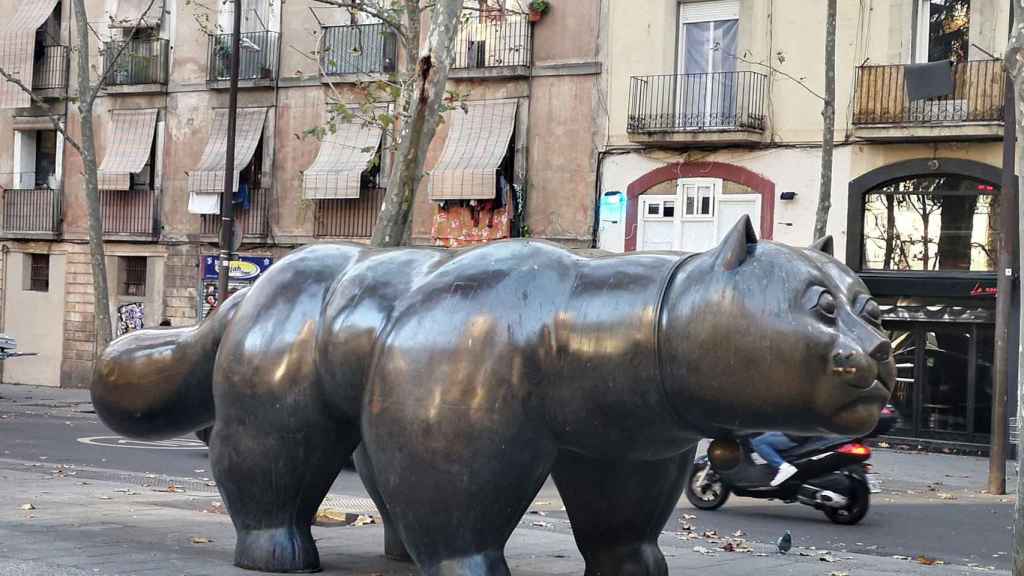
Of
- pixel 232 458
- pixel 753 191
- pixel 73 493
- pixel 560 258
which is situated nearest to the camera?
pixel 560 258

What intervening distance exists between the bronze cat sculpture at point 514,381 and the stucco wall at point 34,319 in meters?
26.7

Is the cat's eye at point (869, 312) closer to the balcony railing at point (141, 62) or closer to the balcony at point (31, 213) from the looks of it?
the balcony railing at point (141, 62)

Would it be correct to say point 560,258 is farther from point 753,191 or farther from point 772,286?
point 753,191

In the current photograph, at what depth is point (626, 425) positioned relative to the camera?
5625mm

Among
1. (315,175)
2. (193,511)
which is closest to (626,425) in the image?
(193,511)

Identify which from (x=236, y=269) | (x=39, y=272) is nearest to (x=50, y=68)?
(x=39, y=272)

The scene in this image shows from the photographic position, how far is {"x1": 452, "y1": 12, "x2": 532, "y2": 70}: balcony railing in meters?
26.4

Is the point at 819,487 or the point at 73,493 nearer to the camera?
the point at 73,493

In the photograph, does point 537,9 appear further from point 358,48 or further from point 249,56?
point 249,56

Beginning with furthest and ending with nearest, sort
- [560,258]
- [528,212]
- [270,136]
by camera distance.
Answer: [270,136] < [528,212] < [560,258]

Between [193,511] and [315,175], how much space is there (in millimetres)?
18586

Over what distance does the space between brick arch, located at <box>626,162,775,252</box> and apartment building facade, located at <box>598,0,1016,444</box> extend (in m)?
0.03

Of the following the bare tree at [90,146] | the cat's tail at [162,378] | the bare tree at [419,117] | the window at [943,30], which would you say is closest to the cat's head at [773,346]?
the cat's tail at [162,378]

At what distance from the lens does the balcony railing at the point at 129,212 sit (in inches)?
1217
